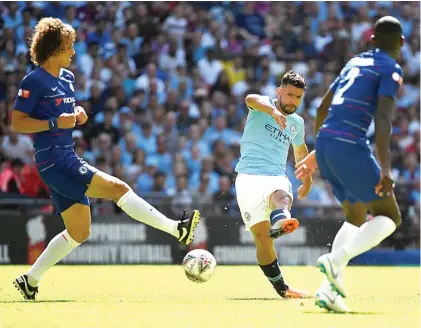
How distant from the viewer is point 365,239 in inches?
301

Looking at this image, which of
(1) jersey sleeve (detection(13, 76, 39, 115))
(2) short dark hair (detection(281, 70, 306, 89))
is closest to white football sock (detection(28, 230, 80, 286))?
(1) jersey sleeve (detection(13, 76, 39, 115))

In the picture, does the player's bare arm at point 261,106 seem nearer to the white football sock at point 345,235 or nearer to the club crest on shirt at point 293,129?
the club crest on shirt at point 293,129

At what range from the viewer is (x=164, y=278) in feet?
44.3

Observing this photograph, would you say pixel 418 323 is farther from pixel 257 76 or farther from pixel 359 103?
pixel 257 76

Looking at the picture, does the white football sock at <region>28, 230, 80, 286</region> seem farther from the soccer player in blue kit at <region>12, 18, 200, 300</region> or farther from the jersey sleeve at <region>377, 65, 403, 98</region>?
the jersey sleeve at <region>377, 65, 403, 98</region>

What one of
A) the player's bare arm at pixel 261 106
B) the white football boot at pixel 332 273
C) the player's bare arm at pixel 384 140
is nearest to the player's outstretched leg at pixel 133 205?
the player's bare arm at pixel 261 106

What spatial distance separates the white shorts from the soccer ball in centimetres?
57

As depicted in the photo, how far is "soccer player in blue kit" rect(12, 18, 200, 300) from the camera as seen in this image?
9.23 m

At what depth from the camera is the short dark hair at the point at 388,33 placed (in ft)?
25.9

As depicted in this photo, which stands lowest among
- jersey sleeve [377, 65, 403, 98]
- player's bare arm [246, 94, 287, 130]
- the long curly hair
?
player's bare arm [246, 94, 287, 130]

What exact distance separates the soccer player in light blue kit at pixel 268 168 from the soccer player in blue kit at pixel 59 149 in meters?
0.96

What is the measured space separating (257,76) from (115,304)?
1278 cm

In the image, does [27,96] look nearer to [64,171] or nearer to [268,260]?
[64,171]

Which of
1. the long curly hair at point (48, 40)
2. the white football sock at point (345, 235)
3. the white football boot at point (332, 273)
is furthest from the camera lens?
the long curly hair at point (48, 40)
